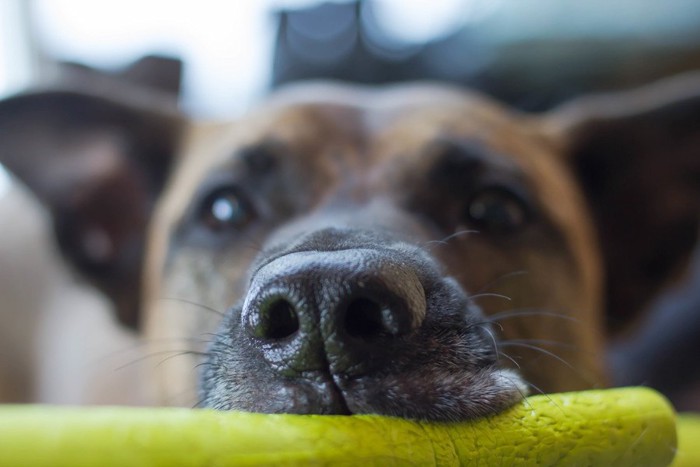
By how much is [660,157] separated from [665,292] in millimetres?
390

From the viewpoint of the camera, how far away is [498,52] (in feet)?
12.2

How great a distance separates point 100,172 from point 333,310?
1.41m

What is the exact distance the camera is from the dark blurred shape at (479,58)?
11.2ft

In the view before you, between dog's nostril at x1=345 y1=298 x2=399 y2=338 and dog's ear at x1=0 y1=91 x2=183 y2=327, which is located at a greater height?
dog's nostril at x1=345 y1=298 x2=399 y2=338

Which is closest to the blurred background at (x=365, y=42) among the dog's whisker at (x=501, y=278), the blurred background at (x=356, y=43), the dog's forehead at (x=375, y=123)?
the blurred background at (x=356, y=43)

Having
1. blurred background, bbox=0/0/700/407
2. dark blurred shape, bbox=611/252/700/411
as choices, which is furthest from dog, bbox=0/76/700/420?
blurred background, bbox=0/0/700/407

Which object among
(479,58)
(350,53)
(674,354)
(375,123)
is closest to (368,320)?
(375,123)

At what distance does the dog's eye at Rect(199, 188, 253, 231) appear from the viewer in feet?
5.23

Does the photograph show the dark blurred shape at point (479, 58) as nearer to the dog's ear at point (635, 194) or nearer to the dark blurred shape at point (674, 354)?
the dark blurred shape at point (674, 354)

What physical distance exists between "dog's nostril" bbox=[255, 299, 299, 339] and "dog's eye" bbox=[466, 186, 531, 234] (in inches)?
31.1

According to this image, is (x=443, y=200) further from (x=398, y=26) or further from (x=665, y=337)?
(x=398, y=26)

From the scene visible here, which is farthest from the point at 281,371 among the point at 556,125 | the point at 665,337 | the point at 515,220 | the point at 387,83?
the point at 387,83

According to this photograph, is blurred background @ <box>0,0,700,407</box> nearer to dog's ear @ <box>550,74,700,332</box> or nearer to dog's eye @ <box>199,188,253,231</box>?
dog's ear @ <box>550,74,700,332</box>

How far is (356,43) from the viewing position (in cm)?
354
